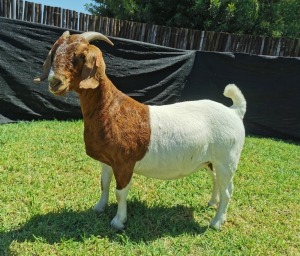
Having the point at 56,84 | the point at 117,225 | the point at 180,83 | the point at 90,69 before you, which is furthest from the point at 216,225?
the point at 180,83

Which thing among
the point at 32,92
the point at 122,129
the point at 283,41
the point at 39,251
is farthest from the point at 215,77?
the point at 39,251

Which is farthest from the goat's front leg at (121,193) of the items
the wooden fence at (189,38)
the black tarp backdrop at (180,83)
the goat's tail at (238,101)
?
the wooden fence at (189,38)

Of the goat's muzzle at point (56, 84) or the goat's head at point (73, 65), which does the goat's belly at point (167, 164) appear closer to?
the goat's head at point (73, 65)

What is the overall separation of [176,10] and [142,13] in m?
1.24

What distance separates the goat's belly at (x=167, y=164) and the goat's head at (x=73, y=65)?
0.89 meters

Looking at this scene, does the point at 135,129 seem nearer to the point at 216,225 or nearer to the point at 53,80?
the point at 53,80

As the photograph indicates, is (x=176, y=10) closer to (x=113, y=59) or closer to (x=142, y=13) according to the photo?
(x=142, y=13)

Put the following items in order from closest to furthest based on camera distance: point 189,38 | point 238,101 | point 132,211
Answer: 1. point 238,101
2. point 132,211
3. point 189,38

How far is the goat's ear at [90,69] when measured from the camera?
2.70 metres

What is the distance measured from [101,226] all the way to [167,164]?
923 mm

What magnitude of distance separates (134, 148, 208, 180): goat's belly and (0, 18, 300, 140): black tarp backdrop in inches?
162

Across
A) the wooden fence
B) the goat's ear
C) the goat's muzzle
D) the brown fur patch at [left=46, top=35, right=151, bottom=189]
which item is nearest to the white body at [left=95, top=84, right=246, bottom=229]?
the brown fur patch at [left=46, top=35, right=151, bottom=189]

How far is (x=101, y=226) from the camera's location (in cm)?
335

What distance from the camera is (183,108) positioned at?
3.40 meters
